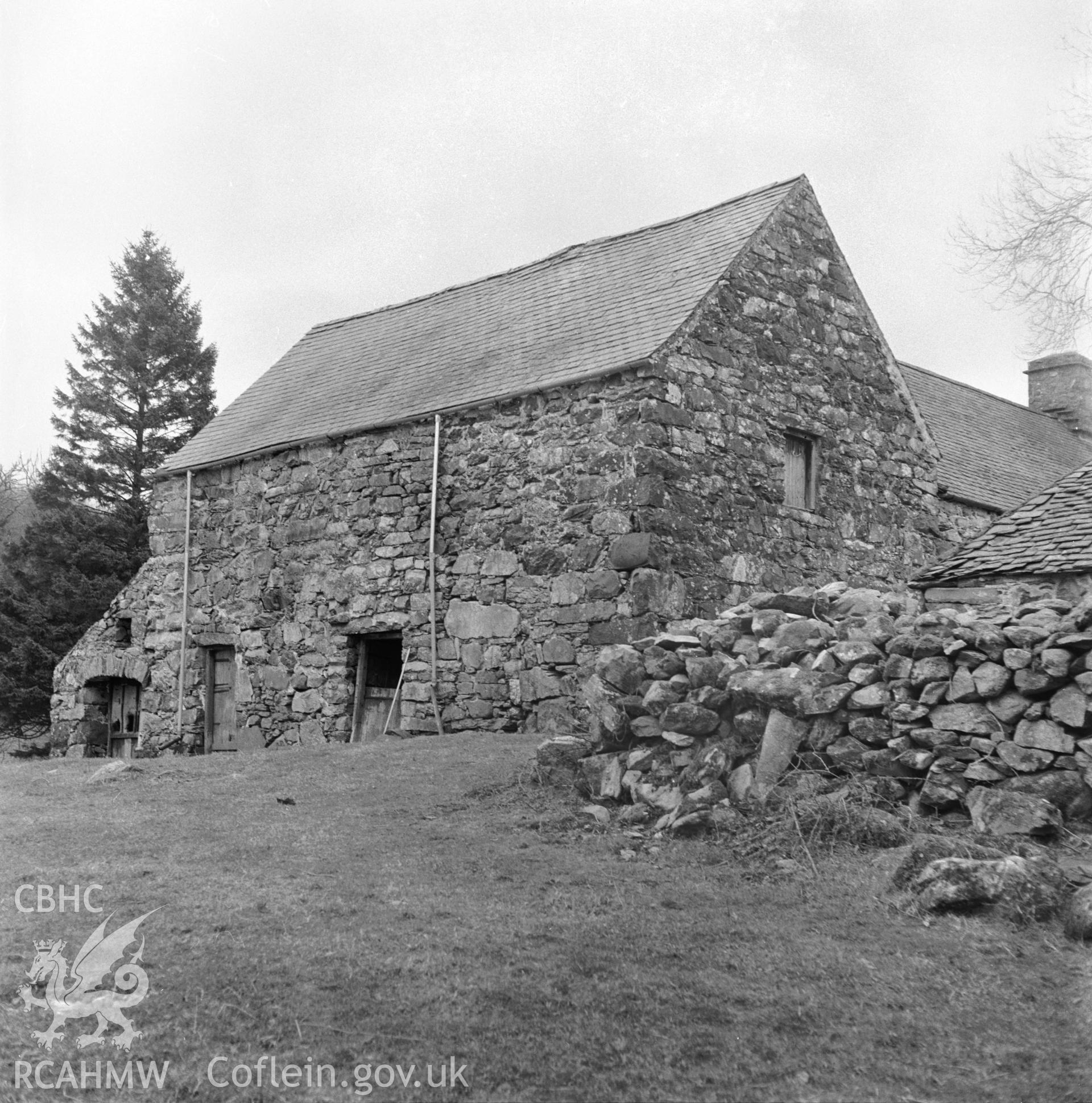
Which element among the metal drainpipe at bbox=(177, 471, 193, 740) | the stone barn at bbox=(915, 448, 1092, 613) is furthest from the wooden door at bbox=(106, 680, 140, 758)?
the stone barn at bbox=(915, 448, 1092, 613)

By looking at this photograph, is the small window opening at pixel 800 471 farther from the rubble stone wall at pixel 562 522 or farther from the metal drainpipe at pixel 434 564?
the metal drainpipe at pixel 434 564

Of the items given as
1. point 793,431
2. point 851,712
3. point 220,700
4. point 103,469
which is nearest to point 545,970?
point 851,712

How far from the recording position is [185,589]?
17469 mm

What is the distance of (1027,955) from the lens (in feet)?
18.3

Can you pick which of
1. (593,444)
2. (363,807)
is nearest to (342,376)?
(593,444)

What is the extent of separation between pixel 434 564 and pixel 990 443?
12.5 m

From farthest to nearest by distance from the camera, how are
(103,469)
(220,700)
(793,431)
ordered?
1. (103,469)
2. (220,700)
3. (793,431)

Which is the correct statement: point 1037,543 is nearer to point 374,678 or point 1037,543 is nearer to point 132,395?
point 374,678

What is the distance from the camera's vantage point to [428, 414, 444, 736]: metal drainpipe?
14.2 meters

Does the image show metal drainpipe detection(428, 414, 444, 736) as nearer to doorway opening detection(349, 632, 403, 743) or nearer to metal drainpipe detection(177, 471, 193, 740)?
doorway opening detection(349, 632, 403, 743)

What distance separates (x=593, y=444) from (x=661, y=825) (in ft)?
19.8

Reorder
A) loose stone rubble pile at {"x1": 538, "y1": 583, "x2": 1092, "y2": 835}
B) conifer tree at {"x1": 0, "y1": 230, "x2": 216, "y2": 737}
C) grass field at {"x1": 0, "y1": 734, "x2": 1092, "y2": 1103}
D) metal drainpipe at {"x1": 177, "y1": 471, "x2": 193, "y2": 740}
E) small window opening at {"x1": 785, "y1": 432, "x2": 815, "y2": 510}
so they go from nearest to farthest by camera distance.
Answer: grass field at {"x1": 0, "y1": 734, "x2": 1092, "y2": 1103}
loose stone rubble pile at {"x1": 538, "y1": 583, "x2": 1092, "y2": 835}
small window opening at {"x1": 785, "y1": 432, "x2": 815, "y2": 510}
metal drainpipe at {"x1": 177, "y1": 471, "x2": 193, "y2": 740}
conifer tree at {"x1": 0, "y1": 230, "x2": 216, "y2": 737}

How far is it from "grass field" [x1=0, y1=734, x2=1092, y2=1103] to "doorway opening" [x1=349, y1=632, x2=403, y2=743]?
6.69 m

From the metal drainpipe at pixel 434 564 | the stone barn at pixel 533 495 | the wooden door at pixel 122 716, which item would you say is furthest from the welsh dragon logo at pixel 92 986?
the wooden door at pixel 122 716
